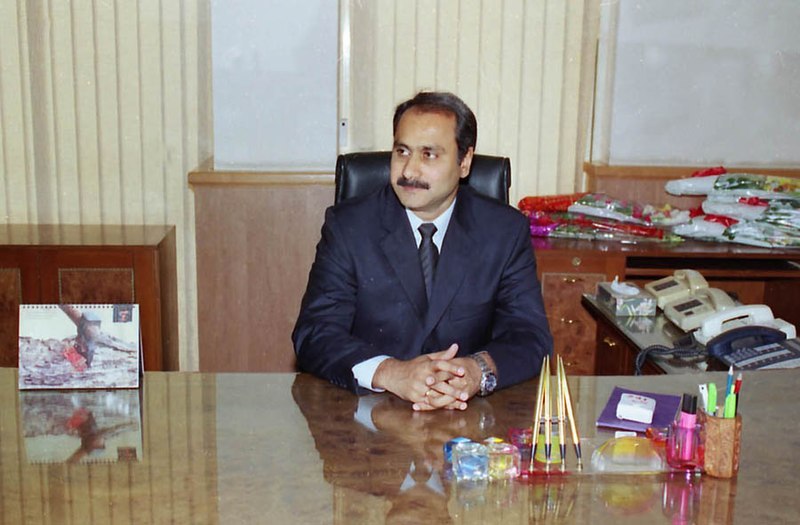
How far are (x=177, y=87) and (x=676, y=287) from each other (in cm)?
236

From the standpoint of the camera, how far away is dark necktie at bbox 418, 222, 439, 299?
2682 mm

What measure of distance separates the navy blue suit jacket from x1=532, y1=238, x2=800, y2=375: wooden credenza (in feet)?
3.81

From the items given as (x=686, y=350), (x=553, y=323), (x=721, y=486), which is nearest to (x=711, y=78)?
(x=553, y=323)

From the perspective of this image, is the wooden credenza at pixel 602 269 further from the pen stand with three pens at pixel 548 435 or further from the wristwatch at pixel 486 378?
the pen stand with three pens at pixel 548 435

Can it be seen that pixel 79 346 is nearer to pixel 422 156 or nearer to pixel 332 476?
pixel 332 476

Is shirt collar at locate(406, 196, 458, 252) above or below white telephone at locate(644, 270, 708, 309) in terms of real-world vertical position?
above

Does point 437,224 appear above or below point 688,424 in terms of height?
above

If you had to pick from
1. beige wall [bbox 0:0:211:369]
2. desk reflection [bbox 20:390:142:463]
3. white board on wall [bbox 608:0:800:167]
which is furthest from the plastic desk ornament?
beige wall [bbox 0:0:211:369]

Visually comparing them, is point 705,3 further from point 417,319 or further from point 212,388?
point 212,388

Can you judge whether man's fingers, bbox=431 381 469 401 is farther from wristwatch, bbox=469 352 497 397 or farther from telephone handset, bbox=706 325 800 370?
telephone handset, bbox=706 325 800 370

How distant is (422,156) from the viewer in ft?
8.60

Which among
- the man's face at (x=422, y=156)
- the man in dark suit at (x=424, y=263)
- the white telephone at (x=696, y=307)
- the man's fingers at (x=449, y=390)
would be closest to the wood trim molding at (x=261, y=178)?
the man in dark suit at (x=424, y=263)

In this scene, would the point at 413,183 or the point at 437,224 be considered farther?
the point at 437,224

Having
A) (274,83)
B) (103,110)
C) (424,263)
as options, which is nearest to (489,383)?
(424,263)
